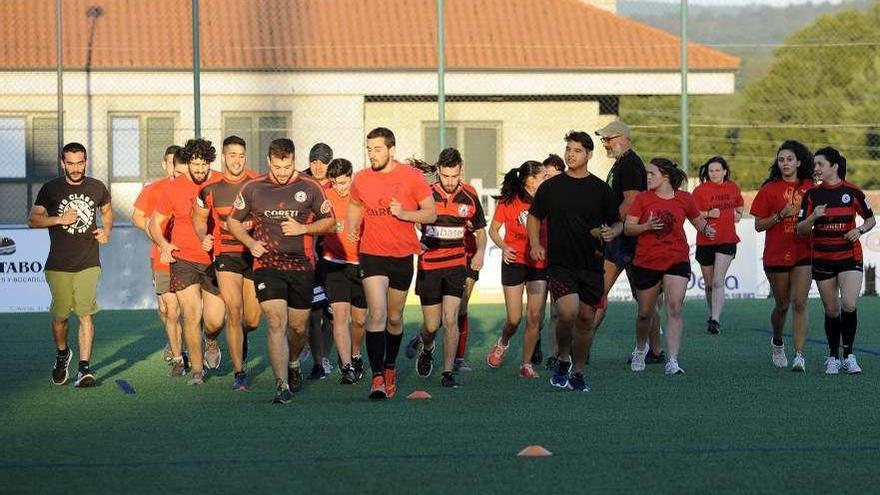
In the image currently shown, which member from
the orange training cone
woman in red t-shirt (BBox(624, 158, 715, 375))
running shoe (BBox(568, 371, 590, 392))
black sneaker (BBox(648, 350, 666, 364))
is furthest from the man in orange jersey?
the orange training cone

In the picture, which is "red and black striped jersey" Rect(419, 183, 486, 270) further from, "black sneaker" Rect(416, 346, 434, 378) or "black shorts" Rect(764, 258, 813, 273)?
"black shorts" Rect(764, 258, 813, 273)

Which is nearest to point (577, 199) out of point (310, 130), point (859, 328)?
point (859, 328)

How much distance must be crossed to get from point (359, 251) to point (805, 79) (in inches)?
1593

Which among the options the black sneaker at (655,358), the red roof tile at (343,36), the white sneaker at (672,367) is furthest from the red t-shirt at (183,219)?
the red roof tile at (343,36)

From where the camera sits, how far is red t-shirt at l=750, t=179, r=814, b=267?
13727 mm

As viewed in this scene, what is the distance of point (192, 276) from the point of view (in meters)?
13.5

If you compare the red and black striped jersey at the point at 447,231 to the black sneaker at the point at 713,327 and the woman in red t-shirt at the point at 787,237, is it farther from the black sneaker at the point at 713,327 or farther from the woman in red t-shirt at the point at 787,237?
the black sneaker at the point at 713,327

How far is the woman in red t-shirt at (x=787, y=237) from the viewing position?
13734mm

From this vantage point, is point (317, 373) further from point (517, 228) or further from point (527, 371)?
point (517, 228)

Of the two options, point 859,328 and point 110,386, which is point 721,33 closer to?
point 859,328

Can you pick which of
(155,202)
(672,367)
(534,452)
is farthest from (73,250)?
(534,452)

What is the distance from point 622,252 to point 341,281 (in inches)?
98.5

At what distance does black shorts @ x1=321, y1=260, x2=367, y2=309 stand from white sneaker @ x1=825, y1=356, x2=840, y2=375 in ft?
12.7

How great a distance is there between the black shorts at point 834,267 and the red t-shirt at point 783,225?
0.33 metres
